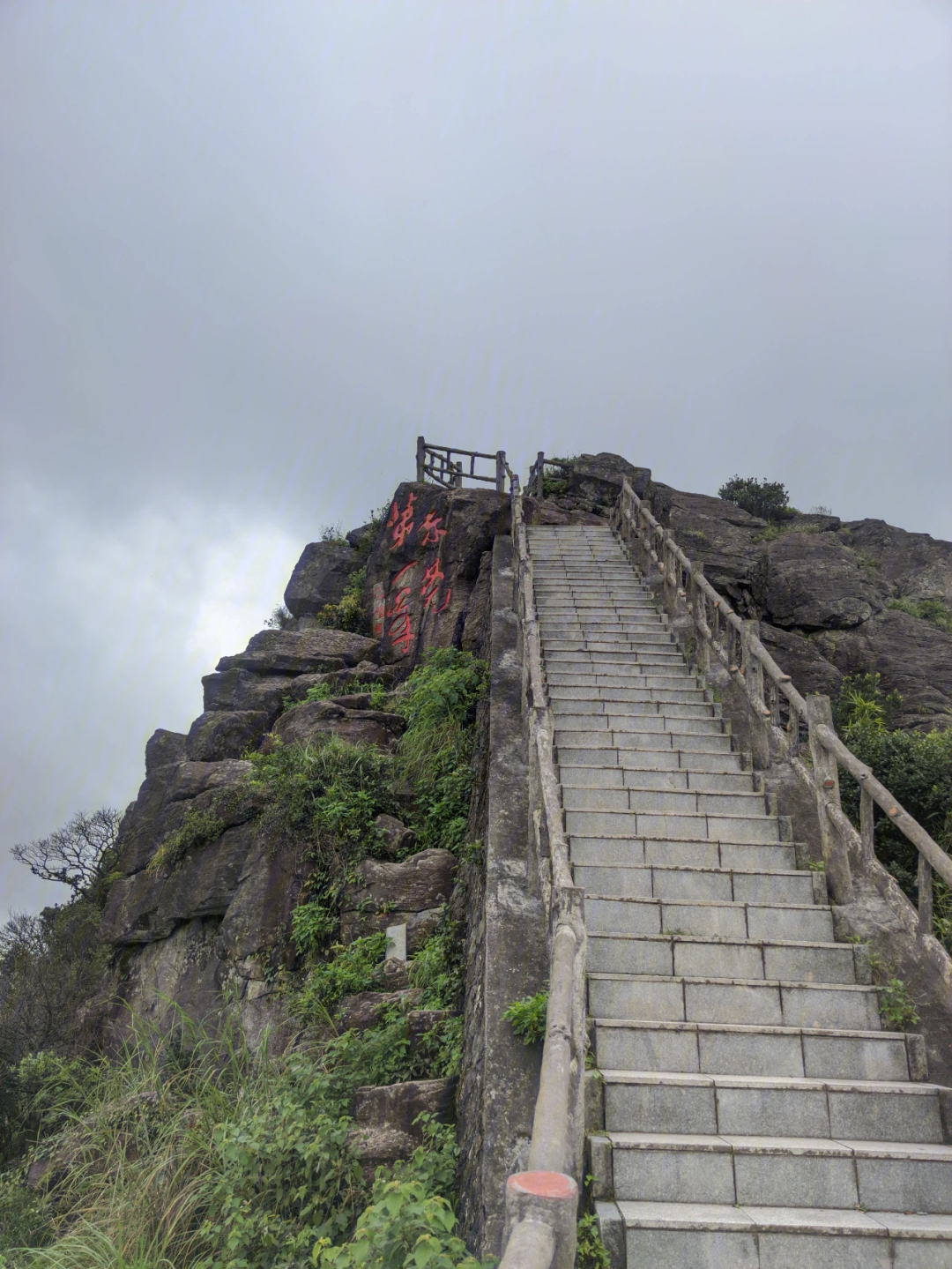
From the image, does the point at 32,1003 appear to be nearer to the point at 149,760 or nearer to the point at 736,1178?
the point at 149,760

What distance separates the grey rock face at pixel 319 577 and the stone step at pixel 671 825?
13.6 m

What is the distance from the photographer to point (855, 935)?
5102 mm

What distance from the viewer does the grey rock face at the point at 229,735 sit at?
13.4 meters

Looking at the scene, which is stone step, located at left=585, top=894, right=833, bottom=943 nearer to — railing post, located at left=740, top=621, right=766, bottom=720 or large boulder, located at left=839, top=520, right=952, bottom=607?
railing post, located at left=740, top=621, right=766, bottom=720

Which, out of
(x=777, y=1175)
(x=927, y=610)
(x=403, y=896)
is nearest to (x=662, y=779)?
(x=403, y=896)

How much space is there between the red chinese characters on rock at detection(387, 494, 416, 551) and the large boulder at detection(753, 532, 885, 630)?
23.3 feet

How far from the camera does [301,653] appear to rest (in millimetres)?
15219

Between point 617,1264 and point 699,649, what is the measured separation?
6943mm

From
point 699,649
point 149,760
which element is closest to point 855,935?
point 699,649

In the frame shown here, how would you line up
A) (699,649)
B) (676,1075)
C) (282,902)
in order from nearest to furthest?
(676,1075) → (282,902) → (699,649)

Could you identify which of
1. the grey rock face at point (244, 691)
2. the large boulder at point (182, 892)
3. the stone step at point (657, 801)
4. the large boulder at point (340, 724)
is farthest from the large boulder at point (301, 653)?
the stone step at point (657, 801)

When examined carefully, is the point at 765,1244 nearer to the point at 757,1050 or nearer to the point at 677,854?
the point at 757,1050

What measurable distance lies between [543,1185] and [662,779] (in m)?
5.09

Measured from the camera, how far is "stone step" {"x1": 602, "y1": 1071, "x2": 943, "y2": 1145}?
153 inches
